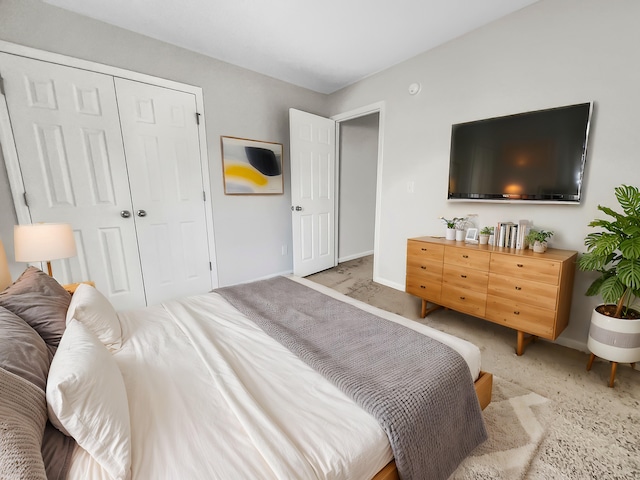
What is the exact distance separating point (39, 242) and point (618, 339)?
345 cm

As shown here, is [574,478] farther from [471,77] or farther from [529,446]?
[471,77]

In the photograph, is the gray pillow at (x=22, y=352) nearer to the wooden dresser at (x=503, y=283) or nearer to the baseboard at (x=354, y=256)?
the wooden dresser at (x=503, y=283)

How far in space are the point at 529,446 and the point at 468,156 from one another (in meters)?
2.12

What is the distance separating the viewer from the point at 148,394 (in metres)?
0.93

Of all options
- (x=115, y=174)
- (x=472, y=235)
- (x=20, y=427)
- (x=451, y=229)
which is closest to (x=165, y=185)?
(x=115, y=174)

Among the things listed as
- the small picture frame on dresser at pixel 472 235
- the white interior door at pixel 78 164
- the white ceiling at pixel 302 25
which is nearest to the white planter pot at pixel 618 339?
the small picture frame on dresser at pixel 472 235

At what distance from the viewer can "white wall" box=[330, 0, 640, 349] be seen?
5.71 ft

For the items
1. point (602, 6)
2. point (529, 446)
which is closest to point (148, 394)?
point (529, 446)

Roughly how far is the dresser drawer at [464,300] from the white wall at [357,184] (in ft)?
7.39

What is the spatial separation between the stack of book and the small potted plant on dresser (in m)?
0.38

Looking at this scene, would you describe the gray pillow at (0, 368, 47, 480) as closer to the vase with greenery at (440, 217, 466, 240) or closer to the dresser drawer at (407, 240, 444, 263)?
the dresser drawer at (407, 240, 444, 263)

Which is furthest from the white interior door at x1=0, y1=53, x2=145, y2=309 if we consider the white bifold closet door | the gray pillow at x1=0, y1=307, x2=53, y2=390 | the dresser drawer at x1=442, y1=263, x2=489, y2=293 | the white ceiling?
the dresser drawer at x1=442, y1=263, x2=489, y2=293

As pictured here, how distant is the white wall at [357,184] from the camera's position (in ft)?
13.9

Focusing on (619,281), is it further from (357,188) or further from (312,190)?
(357,188)
